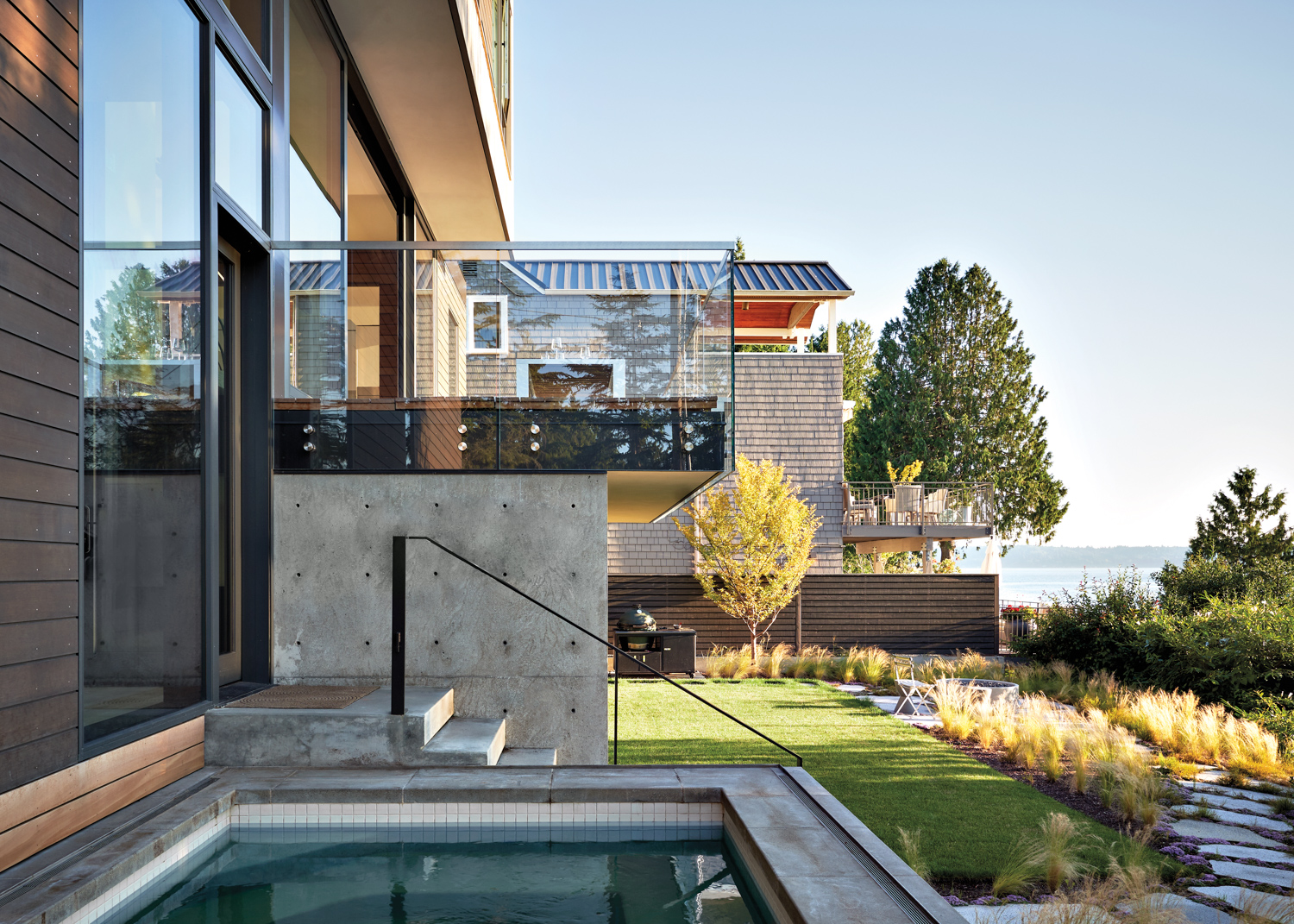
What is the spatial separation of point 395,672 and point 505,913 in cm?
183

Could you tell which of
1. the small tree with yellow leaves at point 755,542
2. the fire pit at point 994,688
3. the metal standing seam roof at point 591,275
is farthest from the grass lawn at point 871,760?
the metal standing seam roof at point 591,275

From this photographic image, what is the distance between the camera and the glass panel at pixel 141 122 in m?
4.09

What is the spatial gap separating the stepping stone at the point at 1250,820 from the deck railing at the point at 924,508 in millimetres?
12150

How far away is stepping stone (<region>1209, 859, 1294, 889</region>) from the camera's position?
5004 mm

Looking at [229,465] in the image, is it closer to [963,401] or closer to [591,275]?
[591,275]

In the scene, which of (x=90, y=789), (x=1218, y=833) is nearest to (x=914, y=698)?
(x=1218, y=833)

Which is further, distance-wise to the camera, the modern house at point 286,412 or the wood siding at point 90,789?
the modern house at point 286,412

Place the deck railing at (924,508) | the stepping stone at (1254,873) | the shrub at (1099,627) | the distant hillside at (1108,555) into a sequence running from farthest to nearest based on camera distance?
the distant hillside at (1108,555) < the deck railing at (924,508) < the shrub at (1099,627) < the stepping stone at (1254,873)

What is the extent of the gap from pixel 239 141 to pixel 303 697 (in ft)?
12.6

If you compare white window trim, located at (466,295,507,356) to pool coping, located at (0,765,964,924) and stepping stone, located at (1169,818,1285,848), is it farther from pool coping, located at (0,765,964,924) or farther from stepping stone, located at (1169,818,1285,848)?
stepping stone, located at (1169,818,1285,848)

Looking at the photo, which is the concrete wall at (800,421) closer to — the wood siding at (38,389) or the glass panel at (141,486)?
the glass panel at (141,486)

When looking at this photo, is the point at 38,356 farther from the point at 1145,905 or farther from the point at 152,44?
the point at 1145,905

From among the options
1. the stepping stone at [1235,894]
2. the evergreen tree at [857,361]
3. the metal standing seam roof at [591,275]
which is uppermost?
the evergreen tree at [857,361]

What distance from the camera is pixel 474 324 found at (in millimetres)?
6406
